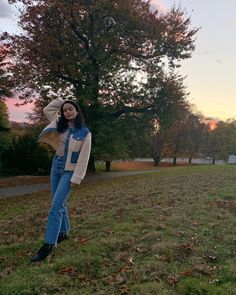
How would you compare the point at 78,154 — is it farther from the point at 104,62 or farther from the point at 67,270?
the point at 104,62

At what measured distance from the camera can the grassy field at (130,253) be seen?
4137mm

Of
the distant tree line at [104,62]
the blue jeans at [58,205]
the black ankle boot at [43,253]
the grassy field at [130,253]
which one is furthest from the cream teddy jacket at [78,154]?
the distant tree line at [104,62]

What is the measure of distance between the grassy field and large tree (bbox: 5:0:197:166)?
13013mm

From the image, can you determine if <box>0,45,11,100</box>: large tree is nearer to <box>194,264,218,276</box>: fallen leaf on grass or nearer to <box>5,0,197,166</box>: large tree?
<box>5,0,197,166</box>: large tree

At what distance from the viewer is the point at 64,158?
5219mm

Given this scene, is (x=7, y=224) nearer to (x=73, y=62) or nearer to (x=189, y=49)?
(x=73, y=62)

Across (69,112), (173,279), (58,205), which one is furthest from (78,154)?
(173,279)

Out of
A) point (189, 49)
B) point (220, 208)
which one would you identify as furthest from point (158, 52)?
point (220, 208)

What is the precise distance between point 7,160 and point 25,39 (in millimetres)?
9570

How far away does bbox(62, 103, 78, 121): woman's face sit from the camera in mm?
5262

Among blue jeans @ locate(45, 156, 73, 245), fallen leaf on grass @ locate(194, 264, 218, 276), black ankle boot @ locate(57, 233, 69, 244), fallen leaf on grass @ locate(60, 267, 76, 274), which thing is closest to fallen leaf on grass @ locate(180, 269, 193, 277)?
fallen leaf on grass @ locate(194, 264, 218, 276)

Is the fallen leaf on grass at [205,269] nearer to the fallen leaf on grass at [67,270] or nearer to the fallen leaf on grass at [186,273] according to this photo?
the fallen leaf on grass at [186,273]

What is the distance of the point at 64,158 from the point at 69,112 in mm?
635

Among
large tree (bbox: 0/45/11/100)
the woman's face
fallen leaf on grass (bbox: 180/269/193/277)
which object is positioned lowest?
fallen leaf on grass (bbox: 180/269/193/277)
